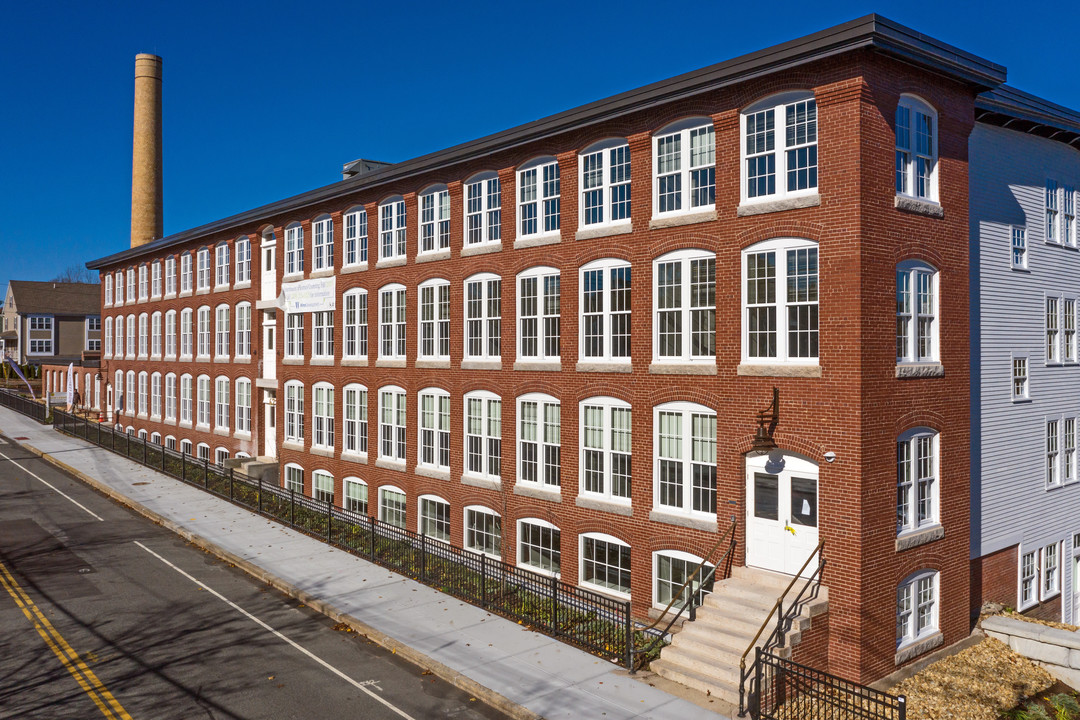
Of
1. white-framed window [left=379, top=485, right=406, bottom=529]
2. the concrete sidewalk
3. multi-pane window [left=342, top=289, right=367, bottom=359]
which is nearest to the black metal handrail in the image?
the concrete sidewalk

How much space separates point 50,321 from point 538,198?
92.5m

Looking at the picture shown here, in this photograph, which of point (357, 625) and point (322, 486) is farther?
point (322, 486)

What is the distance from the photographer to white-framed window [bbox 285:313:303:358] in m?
33.0

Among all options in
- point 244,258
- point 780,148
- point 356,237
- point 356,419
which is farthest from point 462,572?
point 244,258

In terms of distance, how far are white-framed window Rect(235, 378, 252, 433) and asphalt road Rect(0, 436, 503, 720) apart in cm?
1246

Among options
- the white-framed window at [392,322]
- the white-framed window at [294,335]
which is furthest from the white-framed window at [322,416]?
the white-framed window at [392,322]

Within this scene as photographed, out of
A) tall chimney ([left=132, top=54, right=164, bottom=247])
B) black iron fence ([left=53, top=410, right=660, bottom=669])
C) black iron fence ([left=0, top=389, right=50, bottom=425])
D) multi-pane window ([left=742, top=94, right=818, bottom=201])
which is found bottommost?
black iron fence ([left=53, top=410, right=660, bottom=669])

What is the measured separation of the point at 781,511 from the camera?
16375 millimetres

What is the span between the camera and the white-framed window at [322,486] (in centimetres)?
3109

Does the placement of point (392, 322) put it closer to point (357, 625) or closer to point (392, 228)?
point (392, 228)

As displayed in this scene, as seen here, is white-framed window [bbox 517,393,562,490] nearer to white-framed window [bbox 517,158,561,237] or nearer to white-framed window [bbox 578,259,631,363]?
white-framed window [bbox 578,259,631,363]

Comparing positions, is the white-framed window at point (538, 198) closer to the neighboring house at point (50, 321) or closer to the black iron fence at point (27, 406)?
the black iron fence at point (27, 406)

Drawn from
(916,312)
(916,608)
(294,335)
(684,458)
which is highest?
(294,335)

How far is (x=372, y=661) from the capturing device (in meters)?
15.9
